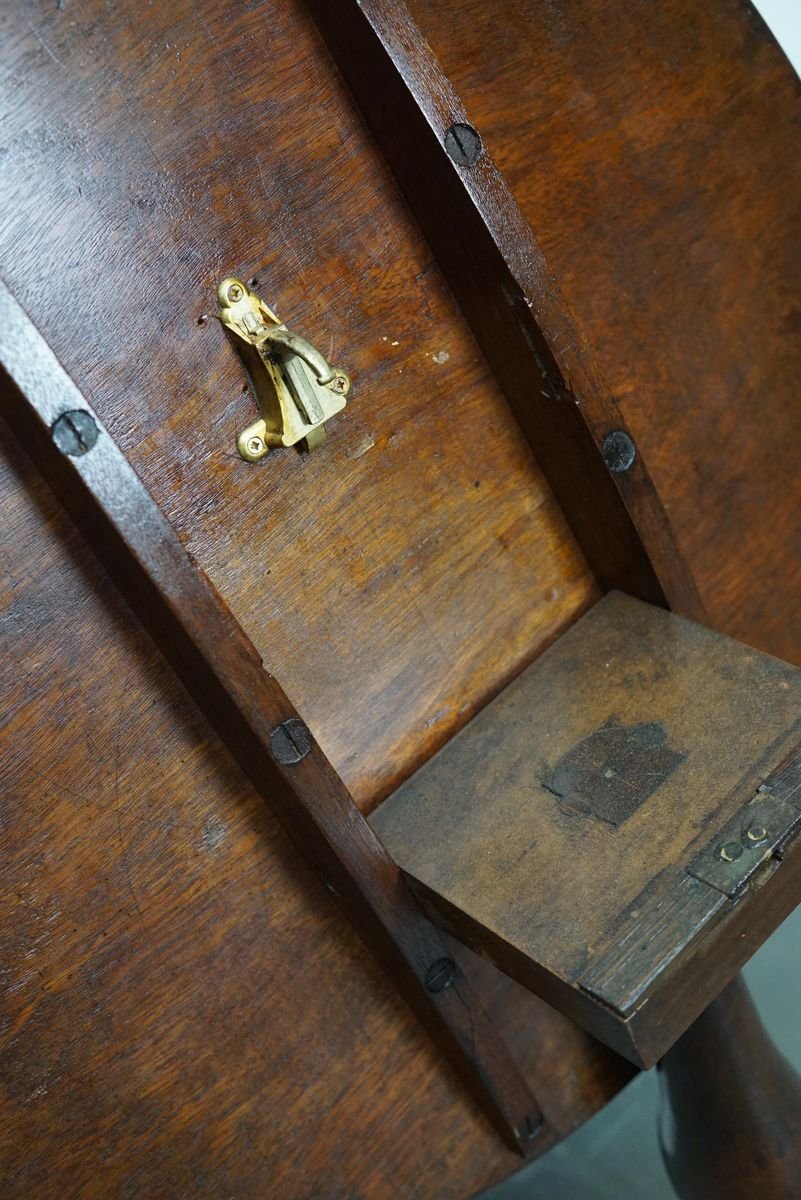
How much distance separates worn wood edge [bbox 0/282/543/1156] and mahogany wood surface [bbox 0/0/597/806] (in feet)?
0.32

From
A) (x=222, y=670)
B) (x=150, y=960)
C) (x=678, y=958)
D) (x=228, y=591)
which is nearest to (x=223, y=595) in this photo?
(x=228, y=591)

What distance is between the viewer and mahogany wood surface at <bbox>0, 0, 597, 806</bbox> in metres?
1.17

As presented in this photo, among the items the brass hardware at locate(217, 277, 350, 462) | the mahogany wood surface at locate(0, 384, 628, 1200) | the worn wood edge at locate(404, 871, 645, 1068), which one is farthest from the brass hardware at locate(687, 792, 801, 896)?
the brass hardware at locate(217, 277, 350, 462)

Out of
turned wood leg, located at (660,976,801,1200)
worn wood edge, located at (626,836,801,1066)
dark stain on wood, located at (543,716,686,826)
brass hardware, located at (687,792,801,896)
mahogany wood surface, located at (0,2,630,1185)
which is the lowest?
turned wood leg, located at (660,976,801,1200)

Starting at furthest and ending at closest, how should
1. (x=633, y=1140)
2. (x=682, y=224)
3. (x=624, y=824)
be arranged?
(x=633, y=1140) → (x=682, y=224) → (x=624, y=824)

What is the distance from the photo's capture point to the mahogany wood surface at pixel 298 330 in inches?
46.1

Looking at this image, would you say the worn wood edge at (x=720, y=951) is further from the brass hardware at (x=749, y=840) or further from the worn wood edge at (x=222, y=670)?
the worn wood edge at (x=222, y=670)

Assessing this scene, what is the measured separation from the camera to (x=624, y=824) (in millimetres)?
1205

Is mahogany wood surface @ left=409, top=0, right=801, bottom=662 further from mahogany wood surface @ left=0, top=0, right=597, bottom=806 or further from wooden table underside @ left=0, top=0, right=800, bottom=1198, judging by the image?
mahogany wood surface @ left=0, top=0, right=597, bottom=806

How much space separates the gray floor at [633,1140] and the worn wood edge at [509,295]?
578mm

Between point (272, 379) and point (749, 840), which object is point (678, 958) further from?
point (272, 379)

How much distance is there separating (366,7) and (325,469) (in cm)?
46

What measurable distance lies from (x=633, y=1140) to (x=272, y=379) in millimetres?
1135

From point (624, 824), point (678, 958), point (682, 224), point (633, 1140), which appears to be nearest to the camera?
point (678, 958)
